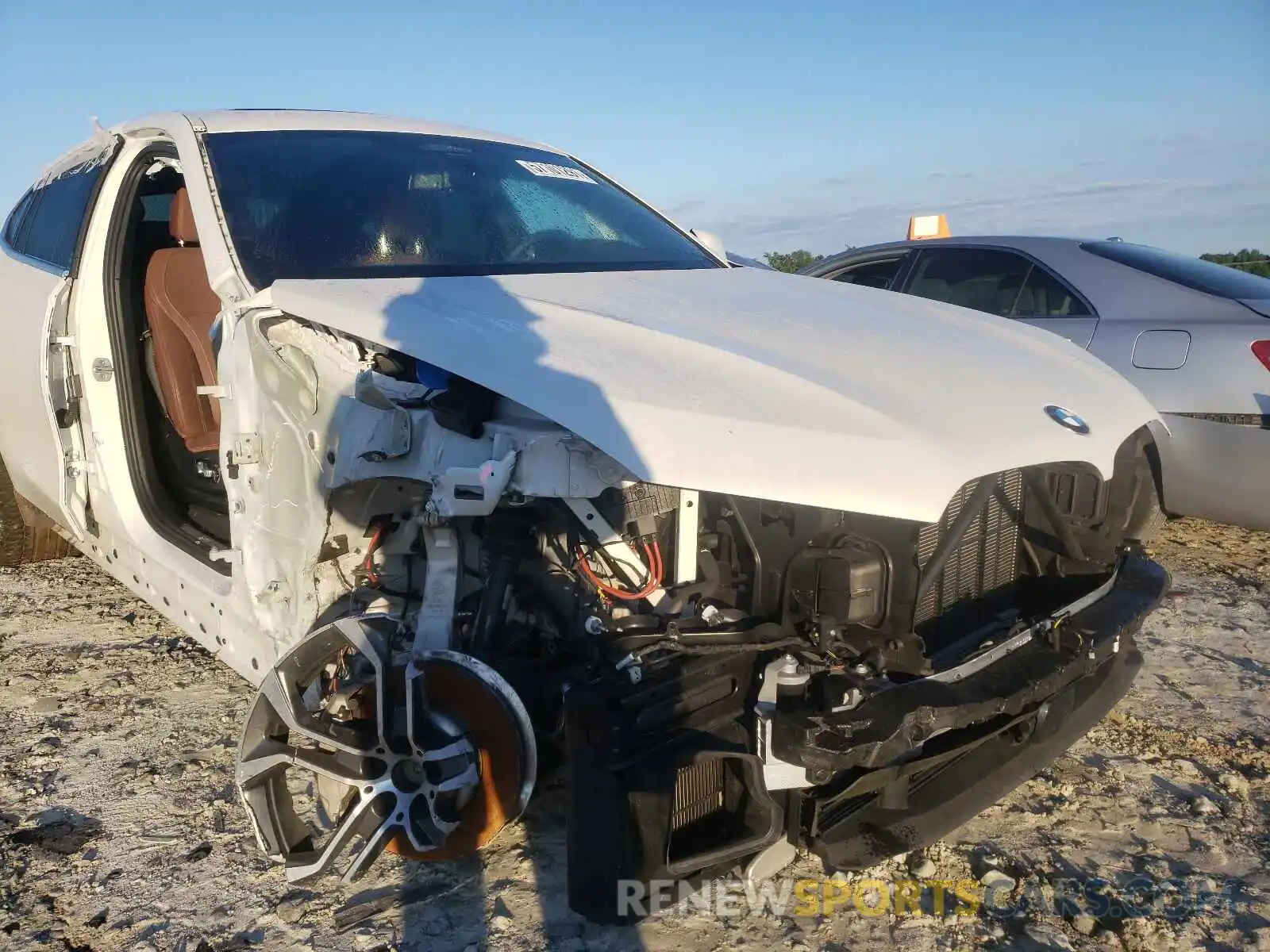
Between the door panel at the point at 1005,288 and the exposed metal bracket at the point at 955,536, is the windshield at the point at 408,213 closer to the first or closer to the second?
the exposed metal bracket at the point at 955,536

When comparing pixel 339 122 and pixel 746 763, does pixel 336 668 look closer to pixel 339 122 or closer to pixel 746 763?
pixel 746 763

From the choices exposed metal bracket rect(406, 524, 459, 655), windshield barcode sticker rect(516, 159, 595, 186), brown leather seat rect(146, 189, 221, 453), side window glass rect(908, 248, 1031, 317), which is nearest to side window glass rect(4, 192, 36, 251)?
brown leather seat rect(146, 189, 221, 453)

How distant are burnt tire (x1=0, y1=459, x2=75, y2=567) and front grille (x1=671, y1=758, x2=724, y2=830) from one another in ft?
13.1

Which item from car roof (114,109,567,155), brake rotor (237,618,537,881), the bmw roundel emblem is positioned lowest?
brake rotor (237,618,537,881)

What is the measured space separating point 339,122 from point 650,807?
2618mm

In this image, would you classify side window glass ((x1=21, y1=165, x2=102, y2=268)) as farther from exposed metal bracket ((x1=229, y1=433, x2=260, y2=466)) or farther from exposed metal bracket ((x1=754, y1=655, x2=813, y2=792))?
exposed metal bracket ((x1=754, y1=655, x2=813, y2=792))

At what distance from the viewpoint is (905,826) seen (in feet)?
6.98

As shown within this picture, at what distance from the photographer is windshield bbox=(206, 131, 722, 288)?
2781 mm

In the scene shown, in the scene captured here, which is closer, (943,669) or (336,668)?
(943,669)

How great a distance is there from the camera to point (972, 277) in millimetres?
5449

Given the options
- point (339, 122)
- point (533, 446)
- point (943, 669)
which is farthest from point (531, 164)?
point (943, 669)

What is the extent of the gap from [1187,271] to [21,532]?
5862mm

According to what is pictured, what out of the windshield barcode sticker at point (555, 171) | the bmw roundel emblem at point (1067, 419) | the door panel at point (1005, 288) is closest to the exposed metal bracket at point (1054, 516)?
the bmw roundel emblem at point (1067, 419)

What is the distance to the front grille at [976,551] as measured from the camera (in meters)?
2.34
